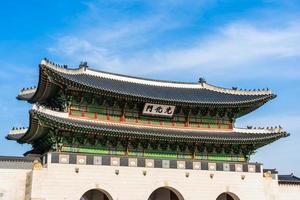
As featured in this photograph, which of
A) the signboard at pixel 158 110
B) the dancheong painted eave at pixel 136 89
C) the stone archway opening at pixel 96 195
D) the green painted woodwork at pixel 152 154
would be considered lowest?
the stone archway opening at pixel 96 195

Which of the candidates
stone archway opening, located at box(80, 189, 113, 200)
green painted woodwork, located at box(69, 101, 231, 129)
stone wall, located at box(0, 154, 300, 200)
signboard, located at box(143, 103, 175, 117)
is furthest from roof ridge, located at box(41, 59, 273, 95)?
stone archway opening, located at box(80, 189, 113, 200)

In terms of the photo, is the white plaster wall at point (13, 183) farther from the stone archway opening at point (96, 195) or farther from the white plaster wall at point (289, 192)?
the white plaster wall at point (289, 192)

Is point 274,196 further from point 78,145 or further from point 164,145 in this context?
point 78,145

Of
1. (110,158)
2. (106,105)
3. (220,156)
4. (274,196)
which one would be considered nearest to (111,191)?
A: (110,158)

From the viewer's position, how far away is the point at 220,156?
113 ft

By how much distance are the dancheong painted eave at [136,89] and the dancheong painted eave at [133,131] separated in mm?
2214

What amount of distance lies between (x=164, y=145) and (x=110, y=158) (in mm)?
4571

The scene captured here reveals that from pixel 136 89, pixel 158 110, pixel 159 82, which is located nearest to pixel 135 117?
pixel 158 110

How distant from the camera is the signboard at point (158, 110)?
33.9 meters

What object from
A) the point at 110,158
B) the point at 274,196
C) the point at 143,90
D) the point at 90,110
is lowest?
the point at 274,196

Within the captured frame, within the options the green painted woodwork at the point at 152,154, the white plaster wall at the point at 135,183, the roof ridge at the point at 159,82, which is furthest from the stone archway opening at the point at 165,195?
the roof ridge at the point at 159,82

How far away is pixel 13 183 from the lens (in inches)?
1134

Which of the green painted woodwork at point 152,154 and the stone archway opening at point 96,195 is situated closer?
the green painted woodwork at point 152,154

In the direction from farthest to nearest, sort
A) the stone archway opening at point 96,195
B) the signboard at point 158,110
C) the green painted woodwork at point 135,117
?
1. the signboard at point 158,110
2. the stone archway opening at point 96,195
3. the green painted woodwork at point 135,117
